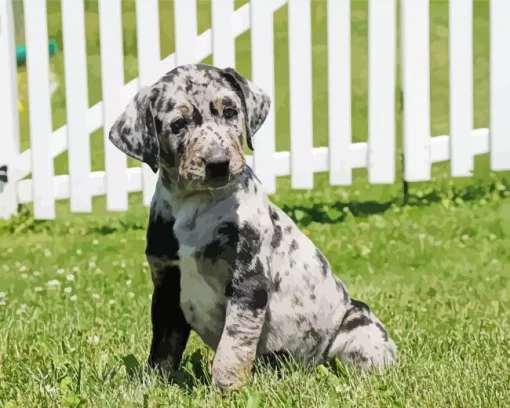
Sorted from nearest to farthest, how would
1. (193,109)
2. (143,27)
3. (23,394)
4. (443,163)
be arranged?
(193,109)
(23,394)
(143,27)
(443,163)

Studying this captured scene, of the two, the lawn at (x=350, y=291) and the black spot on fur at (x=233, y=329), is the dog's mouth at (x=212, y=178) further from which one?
the lawn at (x=350, y=291)

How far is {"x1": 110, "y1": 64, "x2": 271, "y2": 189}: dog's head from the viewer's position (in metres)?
3.59

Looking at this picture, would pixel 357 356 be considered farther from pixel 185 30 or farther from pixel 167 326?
pixel 185 30

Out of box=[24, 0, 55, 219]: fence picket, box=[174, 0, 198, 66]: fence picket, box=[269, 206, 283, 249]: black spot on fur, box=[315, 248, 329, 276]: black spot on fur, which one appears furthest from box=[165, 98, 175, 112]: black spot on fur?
box=[24, 0, 55, 219]: fence picket

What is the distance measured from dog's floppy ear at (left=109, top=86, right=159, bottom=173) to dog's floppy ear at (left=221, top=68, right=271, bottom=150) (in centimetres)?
31

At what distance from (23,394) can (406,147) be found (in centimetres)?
470

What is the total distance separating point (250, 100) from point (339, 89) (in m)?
4.07

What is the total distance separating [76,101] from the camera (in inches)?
312

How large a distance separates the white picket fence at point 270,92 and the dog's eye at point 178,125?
3.99m

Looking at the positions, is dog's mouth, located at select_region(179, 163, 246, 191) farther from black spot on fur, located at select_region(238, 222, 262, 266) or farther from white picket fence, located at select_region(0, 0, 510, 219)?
white picket fence, located at select_region(0, 0, 510, 219)

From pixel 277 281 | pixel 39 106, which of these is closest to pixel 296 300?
pixel 277 281

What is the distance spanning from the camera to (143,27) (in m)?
7.76

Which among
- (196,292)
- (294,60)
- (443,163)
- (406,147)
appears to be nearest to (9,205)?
(294,60)

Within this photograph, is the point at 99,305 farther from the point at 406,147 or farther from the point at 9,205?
the point at 406,147
